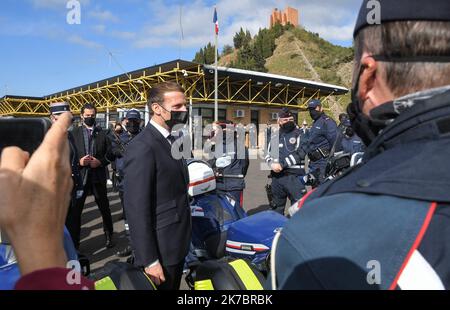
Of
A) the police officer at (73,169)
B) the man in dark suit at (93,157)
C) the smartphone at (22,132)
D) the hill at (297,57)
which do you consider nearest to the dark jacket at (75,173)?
the police officer at (73,169)

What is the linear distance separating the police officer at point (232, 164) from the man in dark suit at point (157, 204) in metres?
3.11

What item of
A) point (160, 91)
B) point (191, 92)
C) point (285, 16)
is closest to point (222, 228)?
point (160, 91)

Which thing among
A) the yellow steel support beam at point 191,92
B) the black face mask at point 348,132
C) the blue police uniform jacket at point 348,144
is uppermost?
the yellow steel support beam at point 191,92

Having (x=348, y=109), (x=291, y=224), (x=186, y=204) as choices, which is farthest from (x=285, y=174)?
(x=291, y=224)

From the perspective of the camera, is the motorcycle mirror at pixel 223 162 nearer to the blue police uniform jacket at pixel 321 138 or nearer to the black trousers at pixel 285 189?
the black trousers at pixel 285 189

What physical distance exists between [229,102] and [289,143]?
19.9 meters

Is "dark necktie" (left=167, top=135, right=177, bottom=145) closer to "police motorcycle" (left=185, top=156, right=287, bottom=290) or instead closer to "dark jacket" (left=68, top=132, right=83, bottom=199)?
"police motorcycle" (left=185, top=156, right=287, bottom=290)

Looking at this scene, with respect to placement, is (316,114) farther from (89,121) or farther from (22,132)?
(22,132)

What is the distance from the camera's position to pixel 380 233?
702 mm

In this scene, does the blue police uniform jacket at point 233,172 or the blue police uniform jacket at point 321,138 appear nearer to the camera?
the blue police uniform jacket at point 233,172

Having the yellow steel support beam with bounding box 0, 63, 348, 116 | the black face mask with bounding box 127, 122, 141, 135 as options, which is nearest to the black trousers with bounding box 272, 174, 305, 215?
the black face mask with bounding box 127, 122, 141, 135

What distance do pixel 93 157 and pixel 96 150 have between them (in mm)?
145

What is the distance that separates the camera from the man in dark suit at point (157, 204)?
2.51m

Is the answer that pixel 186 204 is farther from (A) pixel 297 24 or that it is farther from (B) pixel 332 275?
(A) pixel 297 24
